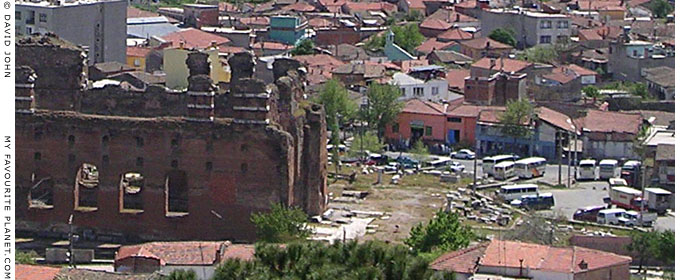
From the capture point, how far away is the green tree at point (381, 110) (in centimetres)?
5791

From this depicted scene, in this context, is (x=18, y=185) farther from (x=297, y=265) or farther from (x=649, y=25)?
(x=649, y=25)

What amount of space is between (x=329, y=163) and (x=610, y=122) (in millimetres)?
10255

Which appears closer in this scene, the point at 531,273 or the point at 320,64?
the point at 531,273

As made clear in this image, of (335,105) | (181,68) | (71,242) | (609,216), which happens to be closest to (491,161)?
(335,105)

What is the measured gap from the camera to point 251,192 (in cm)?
4219

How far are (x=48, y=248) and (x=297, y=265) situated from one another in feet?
56.1

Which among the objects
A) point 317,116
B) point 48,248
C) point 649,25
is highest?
point 649,25

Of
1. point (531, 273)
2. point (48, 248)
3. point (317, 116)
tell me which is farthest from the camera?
point (317, 116)

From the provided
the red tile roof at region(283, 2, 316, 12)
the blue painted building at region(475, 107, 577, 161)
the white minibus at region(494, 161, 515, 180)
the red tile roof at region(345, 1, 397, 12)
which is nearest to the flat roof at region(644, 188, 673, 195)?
the white minibus at region(494, 161, 515, 180)

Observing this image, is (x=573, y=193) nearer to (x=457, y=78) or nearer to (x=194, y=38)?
(x=457, y=78)

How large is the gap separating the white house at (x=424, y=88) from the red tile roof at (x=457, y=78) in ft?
5.14

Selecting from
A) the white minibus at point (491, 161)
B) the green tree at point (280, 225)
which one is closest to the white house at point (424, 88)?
the white minibus at point (491, 161)

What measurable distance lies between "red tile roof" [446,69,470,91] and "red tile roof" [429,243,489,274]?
29.9m

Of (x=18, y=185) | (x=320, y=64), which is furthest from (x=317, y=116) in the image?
(x=320, y=64)
